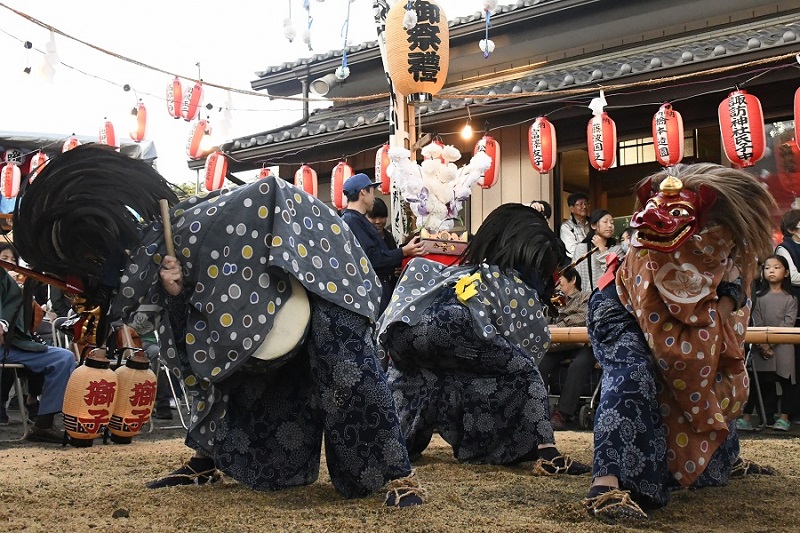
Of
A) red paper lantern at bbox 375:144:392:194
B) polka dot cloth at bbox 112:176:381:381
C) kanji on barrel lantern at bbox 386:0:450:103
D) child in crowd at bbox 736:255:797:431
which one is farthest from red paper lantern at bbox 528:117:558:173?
polka dot cloth at bbox 112:176:381:381

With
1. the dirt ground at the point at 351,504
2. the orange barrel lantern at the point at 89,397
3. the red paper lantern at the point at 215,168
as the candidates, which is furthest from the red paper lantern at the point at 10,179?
the dirt ground at the point at 351,504

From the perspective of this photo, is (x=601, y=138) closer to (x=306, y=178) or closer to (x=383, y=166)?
(x=383, y=166)

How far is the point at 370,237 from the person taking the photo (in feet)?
20.1

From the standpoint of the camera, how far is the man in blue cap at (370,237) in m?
6.06

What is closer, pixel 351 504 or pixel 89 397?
pixel 351 504

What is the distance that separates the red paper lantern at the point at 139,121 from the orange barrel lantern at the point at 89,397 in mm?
6907

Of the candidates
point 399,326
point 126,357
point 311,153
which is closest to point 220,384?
point 399,326

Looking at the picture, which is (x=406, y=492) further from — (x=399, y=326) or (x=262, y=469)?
(x=399, y=326)

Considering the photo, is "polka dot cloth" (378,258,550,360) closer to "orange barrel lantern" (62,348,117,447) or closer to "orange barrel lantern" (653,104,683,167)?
"orange barrel lantern" (62,348,117,447)

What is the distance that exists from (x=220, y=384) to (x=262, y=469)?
0.47 meters

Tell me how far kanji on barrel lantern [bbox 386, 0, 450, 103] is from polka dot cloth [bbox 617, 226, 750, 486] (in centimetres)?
519

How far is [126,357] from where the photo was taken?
260 inches

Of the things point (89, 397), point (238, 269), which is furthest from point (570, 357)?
point (238, 269)

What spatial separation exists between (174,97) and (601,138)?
6.55 metres
